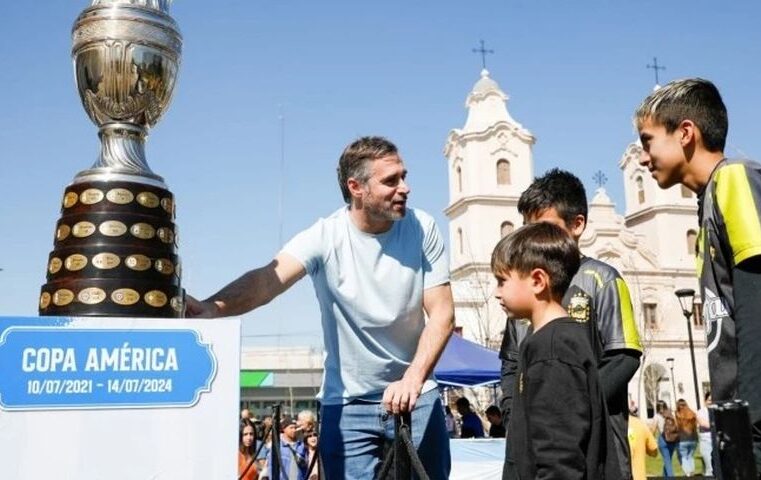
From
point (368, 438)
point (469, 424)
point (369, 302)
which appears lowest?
point (469, 424)

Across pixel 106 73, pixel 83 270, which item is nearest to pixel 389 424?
pixel 83 270

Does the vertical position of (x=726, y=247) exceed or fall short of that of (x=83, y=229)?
it falls short

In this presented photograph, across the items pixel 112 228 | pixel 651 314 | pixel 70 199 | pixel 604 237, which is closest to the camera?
pixel 112 228

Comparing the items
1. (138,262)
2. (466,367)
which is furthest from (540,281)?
(466,367)

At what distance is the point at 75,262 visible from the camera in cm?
274

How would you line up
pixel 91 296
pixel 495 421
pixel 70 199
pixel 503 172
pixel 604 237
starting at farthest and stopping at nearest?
1. pixel 604 237
2. pixel 503 172
3. pixel 495 421
4. pixel 70 199
5. pixel 91 296

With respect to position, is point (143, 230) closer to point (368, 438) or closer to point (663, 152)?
point (368, 438)

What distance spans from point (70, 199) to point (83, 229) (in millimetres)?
185

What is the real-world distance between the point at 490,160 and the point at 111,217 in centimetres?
5148

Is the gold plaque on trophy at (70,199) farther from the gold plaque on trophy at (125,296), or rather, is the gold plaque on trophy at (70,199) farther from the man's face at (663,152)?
the man's face at (663,152)

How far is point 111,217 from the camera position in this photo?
280 centimetres

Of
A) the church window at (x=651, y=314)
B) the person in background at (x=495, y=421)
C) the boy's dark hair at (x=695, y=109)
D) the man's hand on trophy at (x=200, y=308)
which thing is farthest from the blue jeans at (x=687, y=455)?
the church window at (x=651, y=314)

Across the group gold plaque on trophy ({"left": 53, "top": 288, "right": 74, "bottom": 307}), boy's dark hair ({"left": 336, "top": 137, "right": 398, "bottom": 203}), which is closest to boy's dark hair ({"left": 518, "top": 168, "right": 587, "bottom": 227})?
boy's dark hair ({"left": 336, "top": 137, "right": 398, "bottom": 203})

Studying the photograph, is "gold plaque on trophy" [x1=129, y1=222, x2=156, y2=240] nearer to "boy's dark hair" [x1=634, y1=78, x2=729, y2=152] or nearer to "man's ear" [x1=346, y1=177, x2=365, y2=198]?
"man's ear" [x1=346, y1=177, x2=365, y2=198]
